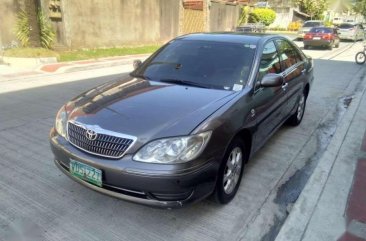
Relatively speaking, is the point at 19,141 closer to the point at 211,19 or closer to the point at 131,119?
the point at 131,119

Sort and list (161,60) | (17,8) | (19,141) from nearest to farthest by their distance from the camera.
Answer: (161,60) < (19,141) < (17,8)

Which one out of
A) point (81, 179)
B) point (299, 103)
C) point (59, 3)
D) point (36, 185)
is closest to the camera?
point (81, 179)

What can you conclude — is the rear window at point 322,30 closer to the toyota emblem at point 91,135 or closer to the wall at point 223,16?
the wall at point 223,16

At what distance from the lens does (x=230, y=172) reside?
3.27 meters

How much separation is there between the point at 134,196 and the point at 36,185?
1432 millimetres

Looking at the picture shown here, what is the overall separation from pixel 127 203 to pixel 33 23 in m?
9.84

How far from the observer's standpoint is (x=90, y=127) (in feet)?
9.18

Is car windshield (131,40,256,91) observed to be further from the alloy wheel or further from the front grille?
the front grille

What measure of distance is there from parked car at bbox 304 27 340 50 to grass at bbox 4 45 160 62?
396 inches

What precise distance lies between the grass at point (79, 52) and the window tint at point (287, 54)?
28.1 feet

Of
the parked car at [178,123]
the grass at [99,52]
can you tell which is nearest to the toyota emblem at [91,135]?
the parked car at [178,123]

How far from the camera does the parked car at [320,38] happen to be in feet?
68.0

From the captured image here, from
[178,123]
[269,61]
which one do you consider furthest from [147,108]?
[269,61]

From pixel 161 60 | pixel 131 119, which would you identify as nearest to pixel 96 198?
pixel 131 119
